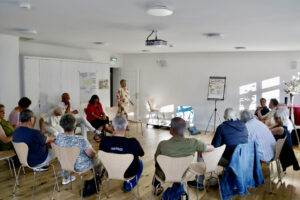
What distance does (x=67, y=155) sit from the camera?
300cm

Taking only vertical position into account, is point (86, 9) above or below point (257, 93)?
above

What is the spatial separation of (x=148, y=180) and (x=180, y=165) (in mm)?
1475

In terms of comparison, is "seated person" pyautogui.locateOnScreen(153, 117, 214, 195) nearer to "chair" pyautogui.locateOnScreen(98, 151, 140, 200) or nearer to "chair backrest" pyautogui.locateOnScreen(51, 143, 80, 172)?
"chair" pyautogui.locateOnScreen(98, 151, 140, 200)

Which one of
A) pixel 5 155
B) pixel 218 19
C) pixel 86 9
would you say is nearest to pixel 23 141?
pixel 5 155

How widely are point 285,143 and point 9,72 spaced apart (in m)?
5.54

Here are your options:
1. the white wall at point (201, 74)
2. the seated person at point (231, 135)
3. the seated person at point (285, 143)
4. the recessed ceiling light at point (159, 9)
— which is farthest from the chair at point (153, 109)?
the recessed ceiling light at point (159, 9)

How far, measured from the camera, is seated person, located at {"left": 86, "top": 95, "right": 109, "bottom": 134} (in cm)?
603

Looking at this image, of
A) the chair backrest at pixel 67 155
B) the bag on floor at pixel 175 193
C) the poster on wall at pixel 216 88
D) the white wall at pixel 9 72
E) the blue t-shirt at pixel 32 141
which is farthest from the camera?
the poster on wall at pixel 216 88

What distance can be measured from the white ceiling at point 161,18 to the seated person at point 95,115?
1.78 meters

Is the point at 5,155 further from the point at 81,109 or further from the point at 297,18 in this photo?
the point at 297,18

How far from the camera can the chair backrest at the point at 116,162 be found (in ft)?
9.15

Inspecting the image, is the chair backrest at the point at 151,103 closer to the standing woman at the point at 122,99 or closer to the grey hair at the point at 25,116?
the standing woman at the point at 122,99

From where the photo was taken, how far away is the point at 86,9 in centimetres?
309

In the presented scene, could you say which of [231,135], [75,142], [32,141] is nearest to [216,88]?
[231,135]
